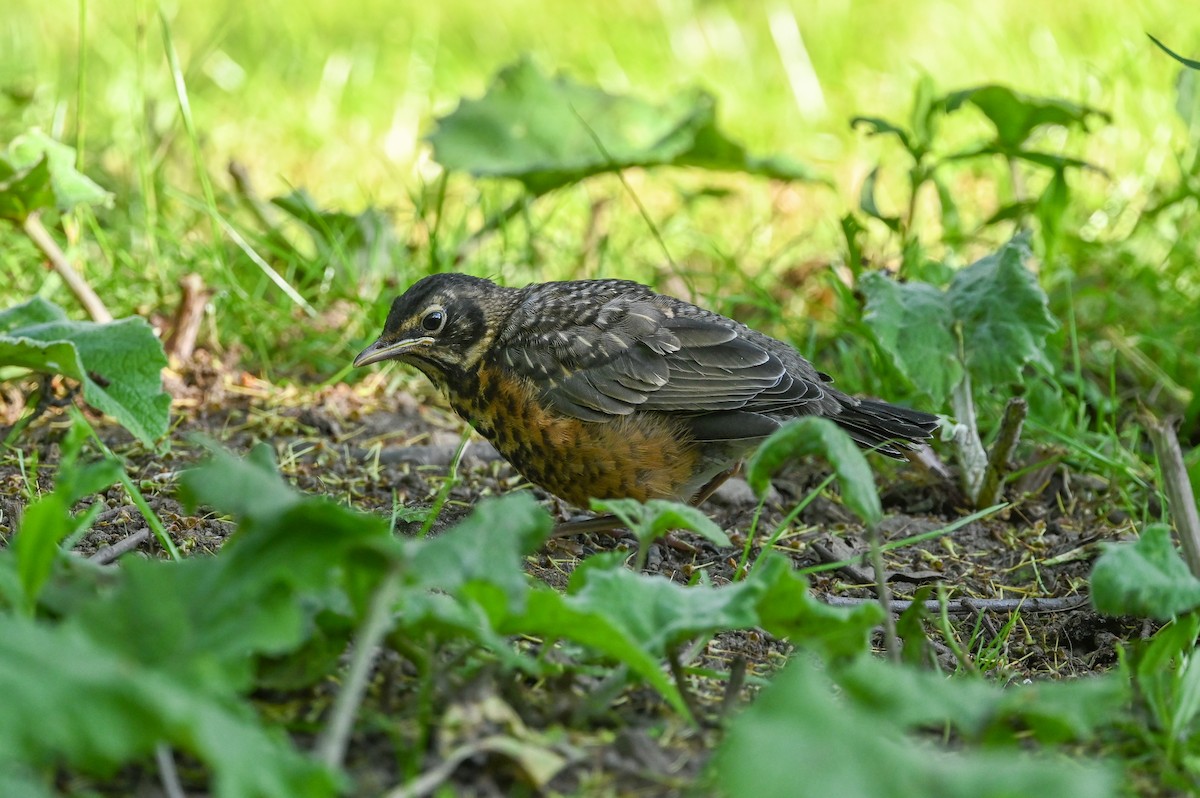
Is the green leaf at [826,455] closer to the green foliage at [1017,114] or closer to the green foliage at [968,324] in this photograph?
the green foliage at [968,324]

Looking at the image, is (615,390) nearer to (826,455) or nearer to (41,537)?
(826,455)

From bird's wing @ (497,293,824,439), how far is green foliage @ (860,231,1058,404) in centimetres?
36

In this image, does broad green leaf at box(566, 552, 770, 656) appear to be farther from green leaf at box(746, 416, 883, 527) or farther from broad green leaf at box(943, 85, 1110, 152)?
broad green leaf at box(943, 85, 1110, 152)

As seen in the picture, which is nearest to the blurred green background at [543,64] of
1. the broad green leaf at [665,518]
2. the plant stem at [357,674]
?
the broad green leaf at [665,518]

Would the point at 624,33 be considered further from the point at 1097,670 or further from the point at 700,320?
the point at 1097,670

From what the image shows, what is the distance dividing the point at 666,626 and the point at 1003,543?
219cm

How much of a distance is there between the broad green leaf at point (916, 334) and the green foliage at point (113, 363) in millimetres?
2236

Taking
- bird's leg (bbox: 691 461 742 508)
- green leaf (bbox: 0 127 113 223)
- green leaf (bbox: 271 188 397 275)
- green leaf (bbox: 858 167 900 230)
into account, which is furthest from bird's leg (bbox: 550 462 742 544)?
green leaf (bbox: 0 127 113 223)

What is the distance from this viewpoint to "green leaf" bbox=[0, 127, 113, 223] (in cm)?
478

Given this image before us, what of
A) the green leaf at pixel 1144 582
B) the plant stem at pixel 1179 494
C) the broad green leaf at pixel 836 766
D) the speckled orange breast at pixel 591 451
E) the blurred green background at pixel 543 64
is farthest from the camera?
the blurred green background at pixel 543 64

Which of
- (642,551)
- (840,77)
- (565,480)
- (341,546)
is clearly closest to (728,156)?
(565,480)

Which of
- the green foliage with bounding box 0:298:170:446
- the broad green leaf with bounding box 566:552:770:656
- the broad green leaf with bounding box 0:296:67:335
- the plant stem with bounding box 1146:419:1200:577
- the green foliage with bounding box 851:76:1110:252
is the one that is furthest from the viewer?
the green foliage with bounding box 851:76:1110:252

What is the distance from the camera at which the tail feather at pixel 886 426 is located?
4418 millimetres

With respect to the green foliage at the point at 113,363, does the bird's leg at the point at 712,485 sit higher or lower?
lower
